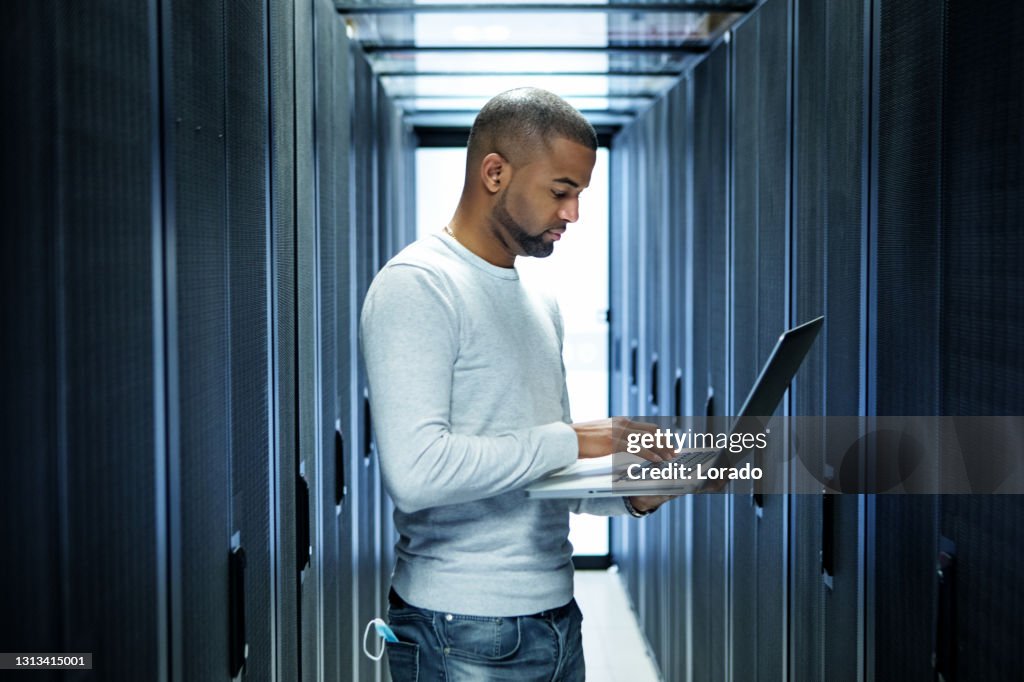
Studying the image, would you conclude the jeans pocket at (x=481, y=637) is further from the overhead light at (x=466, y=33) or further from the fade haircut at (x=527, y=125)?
the overhead light at (x=466, y=33)

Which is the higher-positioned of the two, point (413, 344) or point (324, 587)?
point (413, 344)

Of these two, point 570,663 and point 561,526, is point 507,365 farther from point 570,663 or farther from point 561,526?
point 570,663

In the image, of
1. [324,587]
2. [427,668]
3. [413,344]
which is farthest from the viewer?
[324,587]

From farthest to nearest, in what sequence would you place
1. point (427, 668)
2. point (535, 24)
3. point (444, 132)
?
point (444, 132) < point (535, 24) < point (427, 668)

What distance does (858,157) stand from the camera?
1.86 m

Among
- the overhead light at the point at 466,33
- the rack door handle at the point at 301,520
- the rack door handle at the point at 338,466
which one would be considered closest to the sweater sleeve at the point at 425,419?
the rack door handle at the point at 301,520

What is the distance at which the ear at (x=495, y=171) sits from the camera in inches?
62.1

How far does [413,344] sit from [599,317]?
4.55 metres

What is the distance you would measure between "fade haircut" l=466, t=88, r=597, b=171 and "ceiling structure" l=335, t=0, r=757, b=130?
1.38 metres

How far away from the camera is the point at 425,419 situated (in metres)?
1.38

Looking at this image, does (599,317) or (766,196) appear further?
(599,317)

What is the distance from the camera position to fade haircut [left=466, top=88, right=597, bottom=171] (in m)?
1.56

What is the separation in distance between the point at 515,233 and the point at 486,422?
29 cm

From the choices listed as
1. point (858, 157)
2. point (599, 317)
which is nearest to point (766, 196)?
point (858, 157)
